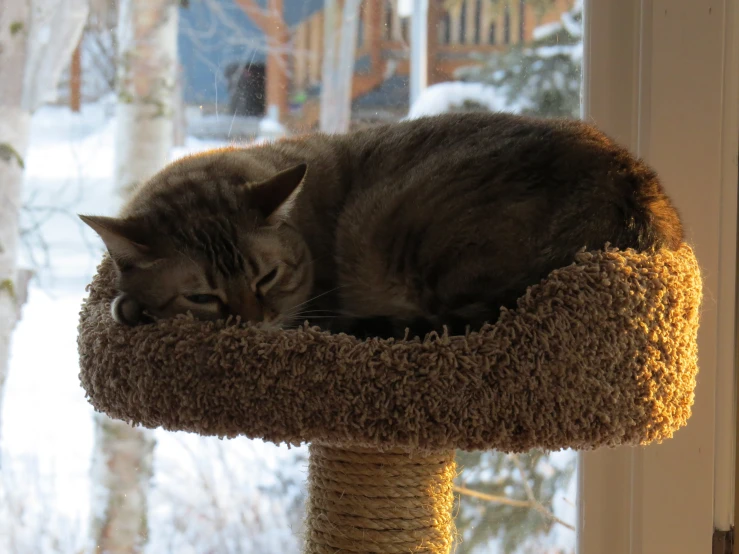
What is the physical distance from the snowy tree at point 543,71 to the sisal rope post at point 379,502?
1171 mm

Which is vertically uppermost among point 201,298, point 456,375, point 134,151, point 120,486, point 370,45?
point 370,45

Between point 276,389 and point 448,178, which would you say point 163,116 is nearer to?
point 448,178

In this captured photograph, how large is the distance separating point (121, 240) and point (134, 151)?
3.39 feet

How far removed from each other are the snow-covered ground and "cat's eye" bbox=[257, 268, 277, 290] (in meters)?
0.97

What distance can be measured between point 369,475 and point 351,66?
4.34 feet

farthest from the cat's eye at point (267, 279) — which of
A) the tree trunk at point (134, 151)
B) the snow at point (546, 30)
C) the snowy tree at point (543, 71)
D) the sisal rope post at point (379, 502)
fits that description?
the snow at point (546, 30)

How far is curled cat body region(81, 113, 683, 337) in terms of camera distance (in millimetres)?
1293

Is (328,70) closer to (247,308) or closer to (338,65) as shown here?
(338,65)

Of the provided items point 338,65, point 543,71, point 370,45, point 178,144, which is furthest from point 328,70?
point 543,71

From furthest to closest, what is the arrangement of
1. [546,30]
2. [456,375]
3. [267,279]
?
1. [546,30]
2. [267,279]
3. [456,375]

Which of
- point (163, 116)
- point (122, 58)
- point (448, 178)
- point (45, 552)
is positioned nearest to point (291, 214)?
point (448, 178)

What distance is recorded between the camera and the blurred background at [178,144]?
2.23 meters

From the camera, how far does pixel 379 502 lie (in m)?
1.42

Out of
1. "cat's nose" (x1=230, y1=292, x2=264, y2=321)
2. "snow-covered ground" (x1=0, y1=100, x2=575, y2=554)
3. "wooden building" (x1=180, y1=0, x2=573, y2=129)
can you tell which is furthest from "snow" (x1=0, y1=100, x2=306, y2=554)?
"cat's nose" (x1=230, y1=292, x2=264, y2=321)
